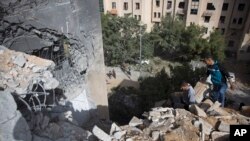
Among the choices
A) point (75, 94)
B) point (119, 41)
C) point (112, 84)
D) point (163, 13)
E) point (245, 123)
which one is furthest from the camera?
point (163, 13)

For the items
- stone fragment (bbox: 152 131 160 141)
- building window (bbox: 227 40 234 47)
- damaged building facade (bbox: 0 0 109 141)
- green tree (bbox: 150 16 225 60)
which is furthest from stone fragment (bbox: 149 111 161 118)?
building window (bbox: 227 40 234 47)

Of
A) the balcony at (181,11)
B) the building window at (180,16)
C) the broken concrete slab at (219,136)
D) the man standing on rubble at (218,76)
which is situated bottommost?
the broken concrete slab at (219,136)

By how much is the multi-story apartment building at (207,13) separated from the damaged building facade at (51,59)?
66.1ft

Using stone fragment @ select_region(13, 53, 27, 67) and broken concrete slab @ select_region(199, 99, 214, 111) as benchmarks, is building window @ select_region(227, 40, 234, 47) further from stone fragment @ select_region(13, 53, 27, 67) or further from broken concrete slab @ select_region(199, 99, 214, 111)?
stone fragment @ select_region(13, 53, 27, 67)

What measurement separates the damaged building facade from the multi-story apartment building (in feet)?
66.1

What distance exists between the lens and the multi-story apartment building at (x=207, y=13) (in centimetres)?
2480

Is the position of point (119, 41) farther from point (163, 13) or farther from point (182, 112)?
point (182, 112)

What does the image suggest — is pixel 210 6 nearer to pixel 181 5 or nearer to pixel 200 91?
pixel 181 5

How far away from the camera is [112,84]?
22.1m

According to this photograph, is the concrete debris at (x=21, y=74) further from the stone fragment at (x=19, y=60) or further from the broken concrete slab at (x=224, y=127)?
the broken concrete slab at (x=224, y=127)

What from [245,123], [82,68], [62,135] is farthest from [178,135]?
[82,68]

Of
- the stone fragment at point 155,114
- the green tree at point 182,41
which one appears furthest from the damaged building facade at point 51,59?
the green tree at point 182,41

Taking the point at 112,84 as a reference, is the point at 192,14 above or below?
above

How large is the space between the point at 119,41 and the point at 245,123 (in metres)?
19.3
